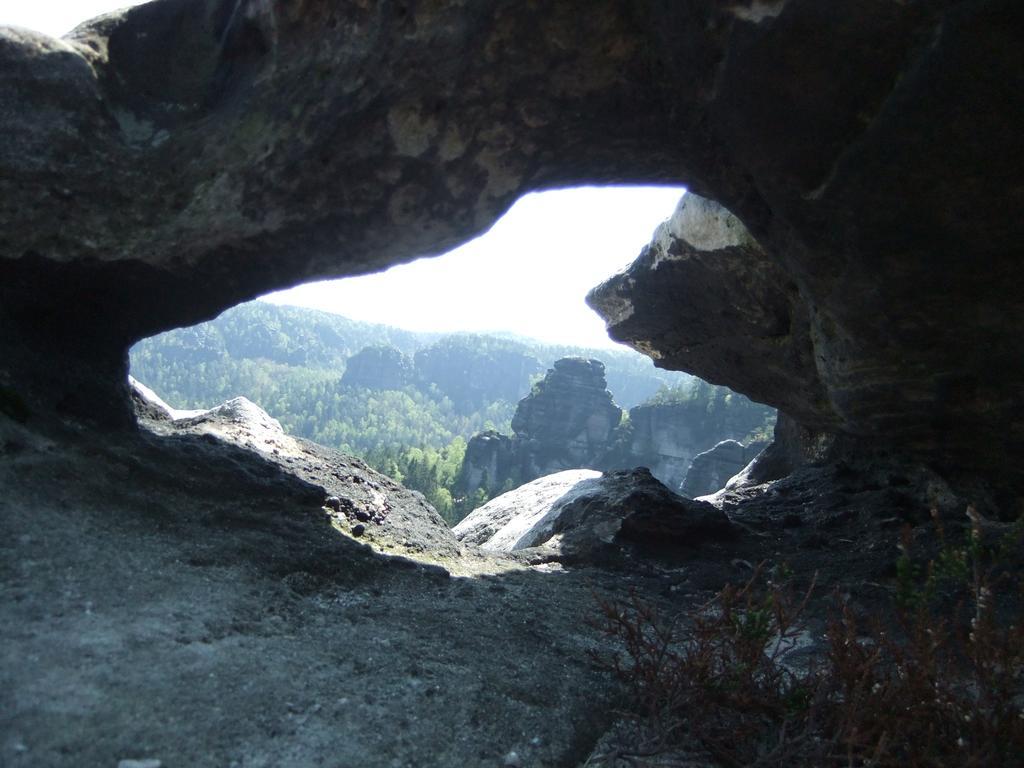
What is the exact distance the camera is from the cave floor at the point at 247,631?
284cm

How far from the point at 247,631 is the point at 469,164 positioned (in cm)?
410

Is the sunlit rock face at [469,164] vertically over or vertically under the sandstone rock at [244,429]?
over

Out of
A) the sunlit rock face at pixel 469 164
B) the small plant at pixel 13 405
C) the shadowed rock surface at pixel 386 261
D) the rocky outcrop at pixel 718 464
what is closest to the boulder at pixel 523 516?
the shadowed rock surface at pixel 386 261

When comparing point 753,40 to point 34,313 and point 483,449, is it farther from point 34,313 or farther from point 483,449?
point 483,449

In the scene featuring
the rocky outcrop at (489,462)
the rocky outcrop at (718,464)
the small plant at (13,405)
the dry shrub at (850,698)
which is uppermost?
the small plant at (13,405)

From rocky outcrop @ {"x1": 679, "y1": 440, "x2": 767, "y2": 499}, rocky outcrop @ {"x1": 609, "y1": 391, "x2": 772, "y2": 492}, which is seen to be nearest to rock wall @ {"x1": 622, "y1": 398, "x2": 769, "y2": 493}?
rocky outcrop @ {"x1": 609, "y1": 391, "x2": 772, "y2": 492}

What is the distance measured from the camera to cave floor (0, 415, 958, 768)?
284 cm

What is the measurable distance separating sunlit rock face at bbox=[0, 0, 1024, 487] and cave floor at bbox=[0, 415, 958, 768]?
1.49 metres

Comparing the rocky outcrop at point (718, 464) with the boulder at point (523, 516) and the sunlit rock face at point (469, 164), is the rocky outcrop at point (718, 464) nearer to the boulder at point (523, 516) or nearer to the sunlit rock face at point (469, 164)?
the boulder at point (523, 516)

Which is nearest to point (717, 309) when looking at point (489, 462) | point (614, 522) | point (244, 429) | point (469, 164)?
point (614, 522)

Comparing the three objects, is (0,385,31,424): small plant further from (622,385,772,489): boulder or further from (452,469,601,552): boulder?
(622,385,772,489): boulder

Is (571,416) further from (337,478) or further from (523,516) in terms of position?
(337,478)

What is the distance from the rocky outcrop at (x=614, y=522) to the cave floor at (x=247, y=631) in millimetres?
1219

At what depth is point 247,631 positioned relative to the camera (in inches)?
149
